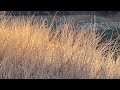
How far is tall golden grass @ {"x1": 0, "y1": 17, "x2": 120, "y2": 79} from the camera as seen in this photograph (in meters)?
3.65

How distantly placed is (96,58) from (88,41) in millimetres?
340

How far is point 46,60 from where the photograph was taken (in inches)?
149

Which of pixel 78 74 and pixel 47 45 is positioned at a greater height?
pixel 47 45

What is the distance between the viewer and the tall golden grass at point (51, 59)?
3.65 m

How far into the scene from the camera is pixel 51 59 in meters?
3.83
